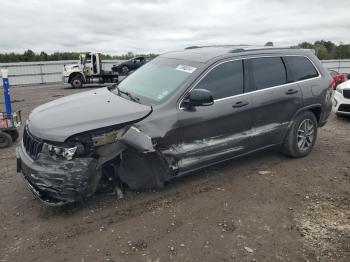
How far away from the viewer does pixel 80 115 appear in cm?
401

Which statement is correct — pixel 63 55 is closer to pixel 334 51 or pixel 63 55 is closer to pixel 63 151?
pixel 334 51

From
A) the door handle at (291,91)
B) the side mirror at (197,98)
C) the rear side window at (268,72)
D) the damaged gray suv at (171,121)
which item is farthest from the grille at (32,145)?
the door handle at (291,91)

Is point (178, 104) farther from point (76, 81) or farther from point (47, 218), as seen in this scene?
point (76, 81)

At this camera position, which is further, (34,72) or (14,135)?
(34,72)

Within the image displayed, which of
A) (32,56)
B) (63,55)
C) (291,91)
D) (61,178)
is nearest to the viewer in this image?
(61,178)

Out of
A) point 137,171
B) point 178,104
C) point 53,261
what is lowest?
point 53,261

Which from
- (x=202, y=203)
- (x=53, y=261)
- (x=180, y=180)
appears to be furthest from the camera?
(x=180, y=180)

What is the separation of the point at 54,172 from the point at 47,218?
25.8 inches

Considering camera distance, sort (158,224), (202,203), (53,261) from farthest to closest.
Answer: (202,203), (158,224), (53,261)

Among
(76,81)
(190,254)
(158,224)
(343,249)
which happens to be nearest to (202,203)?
(158,224)

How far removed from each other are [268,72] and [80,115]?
114 inches

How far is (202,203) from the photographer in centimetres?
425

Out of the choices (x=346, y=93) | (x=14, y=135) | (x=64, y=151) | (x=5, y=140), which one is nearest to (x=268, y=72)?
(x=64, y=151)

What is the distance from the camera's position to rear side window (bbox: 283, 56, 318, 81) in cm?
557
